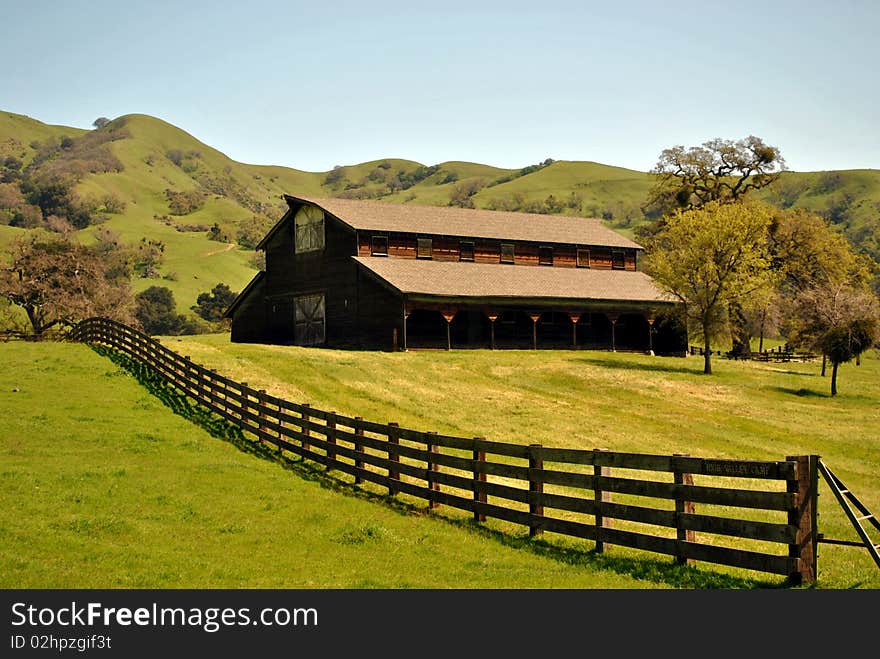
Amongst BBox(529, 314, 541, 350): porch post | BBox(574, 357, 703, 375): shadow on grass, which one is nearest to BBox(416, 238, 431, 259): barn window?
BBox(529, 314, 541, 350): porch post

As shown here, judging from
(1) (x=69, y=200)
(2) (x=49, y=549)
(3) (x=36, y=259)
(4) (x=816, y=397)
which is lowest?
(4) (x=816, y=397)

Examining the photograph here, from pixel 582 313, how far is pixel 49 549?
4631 cm

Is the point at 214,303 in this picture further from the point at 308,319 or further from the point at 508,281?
the point at 508,281

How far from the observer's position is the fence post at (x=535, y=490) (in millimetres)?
13211

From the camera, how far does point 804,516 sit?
9805 mm

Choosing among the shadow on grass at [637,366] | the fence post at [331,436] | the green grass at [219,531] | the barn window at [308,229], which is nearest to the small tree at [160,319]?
the barn window at [308,229]

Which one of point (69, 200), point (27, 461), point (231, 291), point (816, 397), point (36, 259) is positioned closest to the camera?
point (27, 461)

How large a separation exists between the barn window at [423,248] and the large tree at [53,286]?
32.1 m

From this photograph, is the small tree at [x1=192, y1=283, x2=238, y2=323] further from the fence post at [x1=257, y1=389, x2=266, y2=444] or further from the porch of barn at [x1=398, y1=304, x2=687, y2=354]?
the fence post at [x1=257, y1=389, x2=266, y2=444]

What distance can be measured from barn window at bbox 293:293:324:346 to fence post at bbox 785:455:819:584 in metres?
43.7

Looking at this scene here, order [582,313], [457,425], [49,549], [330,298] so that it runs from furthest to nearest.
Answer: [582,313], [330,298], [457,425], [49,549]

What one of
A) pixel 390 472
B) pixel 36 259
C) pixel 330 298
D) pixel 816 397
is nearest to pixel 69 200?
pixel 36 259
